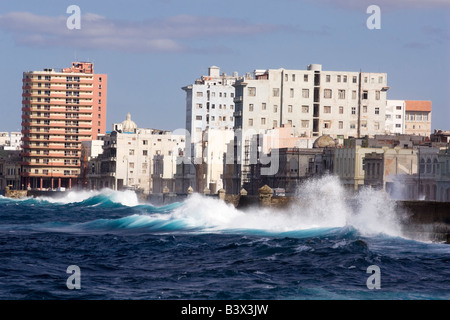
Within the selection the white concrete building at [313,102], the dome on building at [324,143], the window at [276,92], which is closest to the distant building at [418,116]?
the white concrete building at [313,102]

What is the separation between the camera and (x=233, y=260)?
36875 mm

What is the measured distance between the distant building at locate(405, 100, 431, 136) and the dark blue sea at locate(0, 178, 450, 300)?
12085cm

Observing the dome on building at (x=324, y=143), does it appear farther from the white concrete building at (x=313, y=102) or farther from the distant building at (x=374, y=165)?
Answer: the white concrete building at (x=313, y=102)

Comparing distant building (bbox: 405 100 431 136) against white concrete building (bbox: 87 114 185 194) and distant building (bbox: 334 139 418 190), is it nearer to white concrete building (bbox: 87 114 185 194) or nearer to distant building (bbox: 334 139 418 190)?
white concrete building (bbox: 87 114 185 194)

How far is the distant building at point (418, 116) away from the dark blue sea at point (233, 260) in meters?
121

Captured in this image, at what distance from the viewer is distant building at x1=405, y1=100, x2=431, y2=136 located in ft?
594

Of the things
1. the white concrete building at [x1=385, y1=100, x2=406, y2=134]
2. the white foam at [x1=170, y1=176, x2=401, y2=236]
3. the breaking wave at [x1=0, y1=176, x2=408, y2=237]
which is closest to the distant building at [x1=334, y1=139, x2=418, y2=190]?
the white foam at [x1=170, y1=176, x2=401, y2=236]

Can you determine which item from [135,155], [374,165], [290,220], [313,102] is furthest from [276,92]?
[290,220]

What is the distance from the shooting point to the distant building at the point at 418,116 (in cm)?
18112
